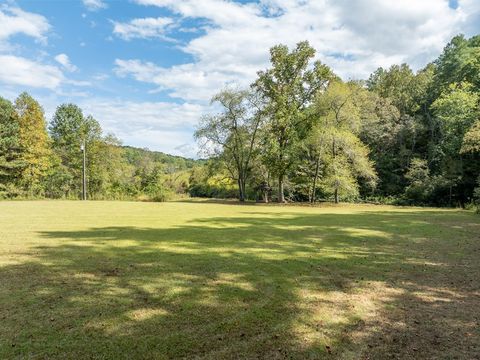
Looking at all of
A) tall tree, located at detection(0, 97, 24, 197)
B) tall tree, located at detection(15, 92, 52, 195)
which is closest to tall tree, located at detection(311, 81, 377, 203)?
tall tree, located at detection(15, 92, 52, 195)

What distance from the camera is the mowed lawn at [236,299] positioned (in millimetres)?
4223

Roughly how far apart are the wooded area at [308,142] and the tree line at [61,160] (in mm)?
161

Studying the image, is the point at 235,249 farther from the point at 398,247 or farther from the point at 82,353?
the point at 82,353

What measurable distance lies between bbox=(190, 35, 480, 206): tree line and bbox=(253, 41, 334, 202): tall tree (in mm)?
104

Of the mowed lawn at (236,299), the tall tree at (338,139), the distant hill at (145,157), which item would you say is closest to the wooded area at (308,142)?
the tall tree at (338,139)

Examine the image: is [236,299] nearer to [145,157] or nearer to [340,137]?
[340,137]

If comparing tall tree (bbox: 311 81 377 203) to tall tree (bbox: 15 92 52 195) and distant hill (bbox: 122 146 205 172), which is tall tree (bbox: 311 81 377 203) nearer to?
distant hill (bbox: 122 146 205 172)

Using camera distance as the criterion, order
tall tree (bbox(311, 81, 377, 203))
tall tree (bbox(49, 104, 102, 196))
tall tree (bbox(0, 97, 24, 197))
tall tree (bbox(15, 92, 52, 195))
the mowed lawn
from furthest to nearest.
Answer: tall tree (bbox(49, 104, 102, 196)) → tall tree (bbox(15, 92, 52, 195)) → tall tree (bbox(0, 97, 24, 197)) → tall tree (bbox(311, 81, 377, 203)) → the mowed lawn

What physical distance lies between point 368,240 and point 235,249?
16.9 feet

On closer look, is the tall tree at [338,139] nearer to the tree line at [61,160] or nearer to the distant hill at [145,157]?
the tree line at [61,160]

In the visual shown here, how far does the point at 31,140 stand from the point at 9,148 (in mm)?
2758

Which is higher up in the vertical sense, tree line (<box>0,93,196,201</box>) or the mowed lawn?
tree line (<box>0,93,196,201</box>)

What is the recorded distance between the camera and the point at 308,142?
34.4 metres

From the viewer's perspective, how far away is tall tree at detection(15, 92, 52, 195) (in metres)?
44.4
